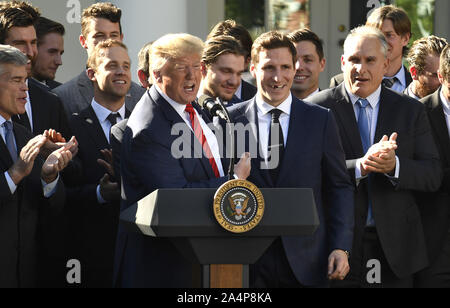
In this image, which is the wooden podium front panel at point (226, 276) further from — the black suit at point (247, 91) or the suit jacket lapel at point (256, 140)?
the black suit at point (247, 91)

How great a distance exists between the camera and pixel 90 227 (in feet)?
18.3

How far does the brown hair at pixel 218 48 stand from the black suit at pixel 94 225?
0.83m

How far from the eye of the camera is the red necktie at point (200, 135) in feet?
14.0

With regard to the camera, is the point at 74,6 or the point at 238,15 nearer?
the point at 74,6

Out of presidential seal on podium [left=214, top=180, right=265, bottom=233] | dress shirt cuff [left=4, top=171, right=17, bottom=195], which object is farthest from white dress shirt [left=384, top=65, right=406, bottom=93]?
presidential seal on podium [left=214, top=180, right=265, bottom=233]

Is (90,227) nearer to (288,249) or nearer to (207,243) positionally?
(288,249)

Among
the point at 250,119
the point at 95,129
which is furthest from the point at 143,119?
the point at 95,129

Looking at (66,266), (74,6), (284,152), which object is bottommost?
(66,266)

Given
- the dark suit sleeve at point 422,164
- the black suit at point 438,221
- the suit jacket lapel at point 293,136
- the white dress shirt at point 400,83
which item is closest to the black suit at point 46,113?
the suit jacket lapel at point 293,136

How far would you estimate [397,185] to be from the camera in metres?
5.13

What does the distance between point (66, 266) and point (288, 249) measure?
1.58 metres

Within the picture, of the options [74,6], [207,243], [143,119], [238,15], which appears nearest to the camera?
[207,243]

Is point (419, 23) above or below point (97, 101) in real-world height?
above

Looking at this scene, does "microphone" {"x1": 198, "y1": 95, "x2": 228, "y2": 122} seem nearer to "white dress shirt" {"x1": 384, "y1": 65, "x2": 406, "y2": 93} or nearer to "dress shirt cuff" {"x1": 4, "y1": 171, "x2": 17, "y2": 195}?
"dress shirt cuff" {"x1": 4, "y1": 171, "x2": 17, "y2": 195}
